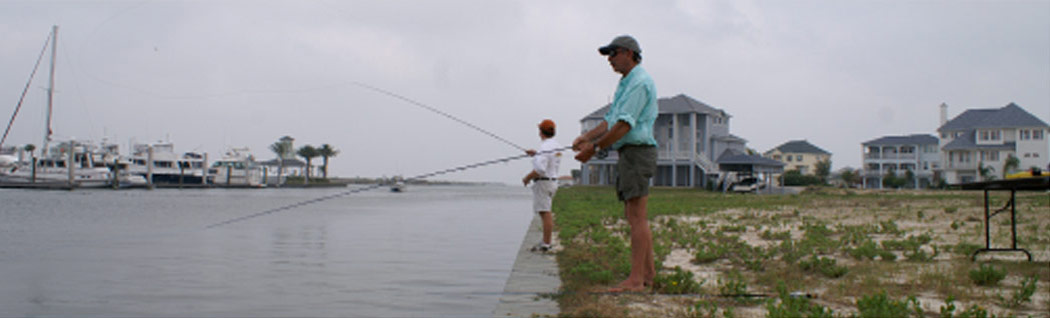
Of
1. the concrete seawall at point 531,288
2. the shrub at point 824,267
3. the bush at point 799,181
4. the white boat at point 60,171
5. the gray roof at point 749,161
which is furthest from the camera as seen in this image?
the bush at point 799,181

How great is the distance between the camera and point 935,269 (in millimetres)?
5461

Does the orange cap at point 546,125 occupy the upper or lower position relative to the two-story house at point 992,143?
lower

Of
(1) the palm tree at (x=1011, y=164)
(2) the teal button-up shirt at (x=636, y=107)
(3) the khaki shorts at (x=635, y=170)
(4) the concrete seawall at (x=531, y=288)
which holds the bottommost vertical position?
(4) the concrete seawall at (x=531, y=288)

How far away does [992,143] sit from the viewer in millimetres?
60312

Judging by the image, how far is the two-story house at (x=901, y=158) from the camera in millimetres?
74812

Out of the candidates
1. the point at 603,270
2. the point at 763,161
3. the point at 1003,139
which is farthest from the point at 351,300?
the point at 1003,139

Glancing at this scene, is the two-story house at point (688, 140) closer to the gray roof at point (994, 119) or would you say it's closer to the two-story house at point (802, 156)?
the gray roof at point (994, 119)

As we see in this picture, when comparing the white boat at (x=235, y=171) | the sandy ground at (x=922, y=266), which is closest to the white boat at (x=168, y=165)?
the white boat at (x=235, y=171)

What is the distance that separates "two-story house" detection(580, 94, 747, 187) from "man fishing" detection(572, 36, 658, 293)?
136ft

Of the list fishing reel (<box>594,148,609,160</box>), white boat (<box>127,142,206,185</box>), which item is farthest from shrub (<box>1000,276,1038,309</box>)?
white boat (<box>127,142,206,185</box>)

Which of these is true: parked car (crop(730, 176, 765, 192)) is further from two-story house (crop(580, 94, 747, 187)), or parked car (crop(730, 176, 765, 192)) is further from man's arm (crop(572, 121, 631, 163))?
man's arm (crop(572, 121, 631, 163))

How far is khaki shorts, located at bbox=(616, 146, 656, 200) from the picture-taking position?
477 cm

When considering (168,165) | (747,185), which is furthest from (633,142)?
(168,165)

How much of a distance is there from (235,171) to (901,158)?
72.2 m
